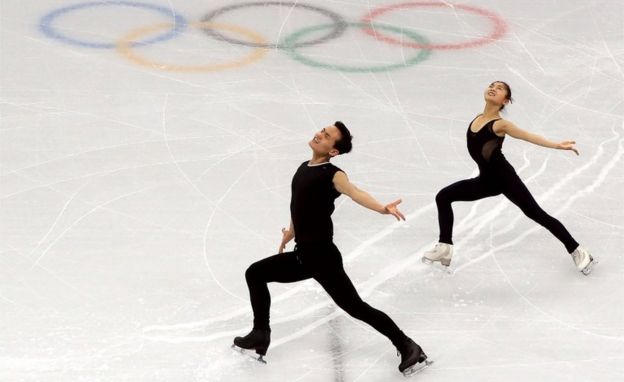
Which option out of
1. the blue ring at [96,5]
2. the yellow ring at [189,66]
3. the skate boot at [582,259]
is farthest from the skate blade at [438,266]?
the blue ring at [96,5]

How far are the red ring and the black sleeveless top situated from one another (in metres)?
5.84

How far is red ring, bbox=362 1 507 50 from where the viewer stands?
12664 millimetres

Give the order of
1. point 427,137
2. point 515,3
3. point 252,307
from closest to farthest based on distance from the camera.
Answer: point 252,307 → point 427,137 → point 515,3

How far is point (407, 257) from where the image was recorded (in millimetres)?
8812

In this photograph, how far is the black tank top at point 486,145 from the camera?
27.1 ft

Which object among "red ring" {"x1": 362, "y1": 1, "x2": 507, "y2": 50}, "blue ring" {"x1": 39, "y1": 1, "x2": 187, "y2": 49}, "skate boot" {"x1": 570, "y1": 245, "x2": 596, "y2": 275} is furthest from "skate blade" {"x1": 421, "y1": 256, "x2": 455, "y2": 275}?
"blue ring" {"x1": 39, "y1": 1, "x2": 187, "y2": 49}

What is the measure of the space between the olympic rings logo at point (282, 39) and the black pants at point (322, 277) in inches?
196

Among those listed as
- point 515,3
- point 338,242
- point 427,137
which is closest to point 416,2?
point 515,3

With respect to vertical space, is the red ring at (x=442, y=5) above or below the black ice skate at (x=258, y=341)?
above

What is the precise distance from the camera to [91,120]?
10.8 meters

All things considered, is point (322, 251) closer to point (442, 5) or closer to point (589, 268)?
point (589, 268)

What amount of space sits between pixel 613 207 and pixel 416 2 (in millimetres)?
4953

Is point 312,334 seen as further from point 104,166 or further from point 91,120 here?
point 91,120

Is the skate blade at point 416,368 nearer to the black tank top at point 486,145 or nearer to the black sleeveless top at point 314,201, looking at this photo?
the black sleeveless top at point 314,201
